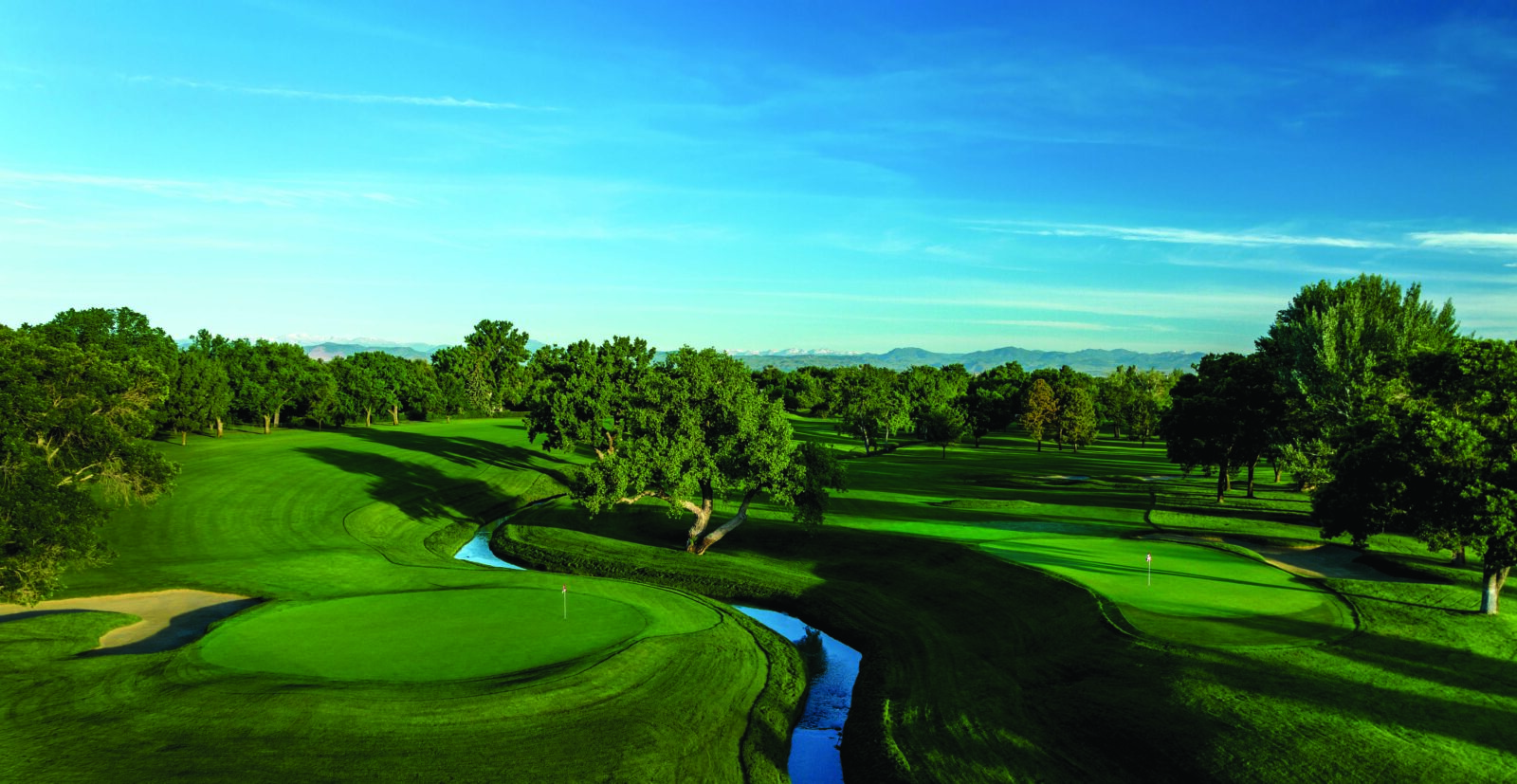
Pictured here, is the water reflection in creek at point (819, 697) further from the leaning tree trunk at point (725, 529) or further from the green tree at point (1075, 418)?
the green tree at point (1075, 418)

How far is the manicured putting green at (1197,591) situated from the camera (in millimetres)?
24906

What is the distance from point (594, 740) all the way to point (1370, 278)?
64.0 m

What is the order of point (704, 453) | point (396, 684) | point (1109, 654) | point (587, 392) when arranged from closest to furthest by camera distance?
point (396, 684), point (1109, 654), point (704, 453), point (587, 392)

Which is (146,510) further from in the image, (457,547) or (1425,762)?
(1425,762)

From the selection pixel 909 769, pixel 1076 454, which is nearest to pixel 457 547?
pixel 909 769

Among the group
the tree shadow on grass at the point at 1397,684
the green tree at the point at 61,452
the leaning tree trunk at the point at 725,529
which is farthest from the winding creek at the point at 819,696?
the green tree at the point at 61,452

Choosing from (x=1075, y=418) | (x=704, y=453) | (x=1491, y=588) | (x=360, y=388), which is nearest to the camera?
(x=1491, y=588)

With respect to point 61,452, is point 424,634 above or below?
Answer: below

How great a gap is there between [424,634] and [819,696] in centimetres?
1395

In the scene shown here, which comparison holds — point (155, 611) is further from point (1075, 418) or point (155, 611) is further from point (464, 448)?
point (1075, 418)

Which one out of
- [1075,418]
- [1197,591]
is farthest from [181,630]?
[1075,418]

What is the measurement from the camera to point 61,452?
34.7m

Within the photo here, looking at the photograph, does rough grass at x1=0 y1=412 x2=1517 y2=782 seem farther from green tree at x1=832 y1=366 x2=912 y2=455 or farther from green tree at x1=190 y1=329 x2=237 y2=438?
green tree at x1=832 y1=366 x2=912 y2=455

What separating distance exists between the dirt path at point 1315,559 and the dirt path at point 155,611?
151 ft
